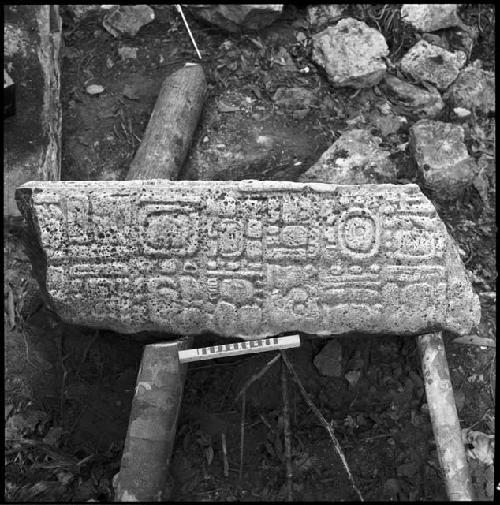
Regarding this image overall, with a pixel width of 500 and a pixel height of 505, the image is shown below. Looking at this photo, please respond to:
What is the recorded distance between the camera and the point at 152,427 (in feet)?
9.46

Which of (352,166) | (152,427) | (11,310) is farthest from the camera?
(352,166)

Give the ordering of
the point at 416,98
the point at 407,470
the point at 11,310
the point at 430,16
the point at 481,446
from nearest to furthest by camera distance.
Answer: the point at 407,470
the point at 481,446
the point at 11,310
the point at 416,98
the point at 430,16

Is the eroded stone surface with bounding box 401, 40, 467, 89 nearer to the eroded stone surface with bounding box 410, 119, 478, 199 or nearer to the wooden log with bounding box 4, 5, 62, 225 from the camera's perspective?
the eroded stone surface with bounding box 410, 119, 478, 199

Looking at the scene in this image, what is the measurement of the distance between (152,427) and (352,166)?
6.31 ft

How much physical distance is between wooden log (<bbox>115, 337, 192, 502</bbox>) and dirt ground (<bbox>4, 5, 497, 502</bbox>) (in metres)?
0.35

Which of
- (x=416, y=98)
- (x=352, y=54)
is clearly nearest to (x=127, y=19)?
(x=352, y=54)

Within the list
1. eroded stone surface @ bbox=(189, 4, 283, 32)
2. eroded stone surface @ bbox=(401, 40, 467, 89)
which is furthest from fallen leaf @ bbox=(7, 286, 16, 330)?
eroded stone surface @ bbox=(401, 40, 467, 89)

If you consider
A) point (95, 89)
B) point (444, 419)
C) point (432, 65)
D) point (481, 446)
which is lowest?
point (481, 446)

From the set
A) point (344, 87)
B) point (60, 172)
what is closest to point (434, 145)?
point (344, 87)

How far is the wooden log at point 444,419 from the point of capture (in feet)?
9.60

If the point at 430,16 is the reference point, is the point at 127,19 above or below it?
above

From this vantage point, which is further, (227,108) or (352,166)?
(227,108)

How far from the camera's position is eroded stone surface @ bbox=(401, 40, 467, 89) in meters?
4.16

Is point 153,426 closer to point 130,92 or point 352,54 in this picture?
point 130,92
